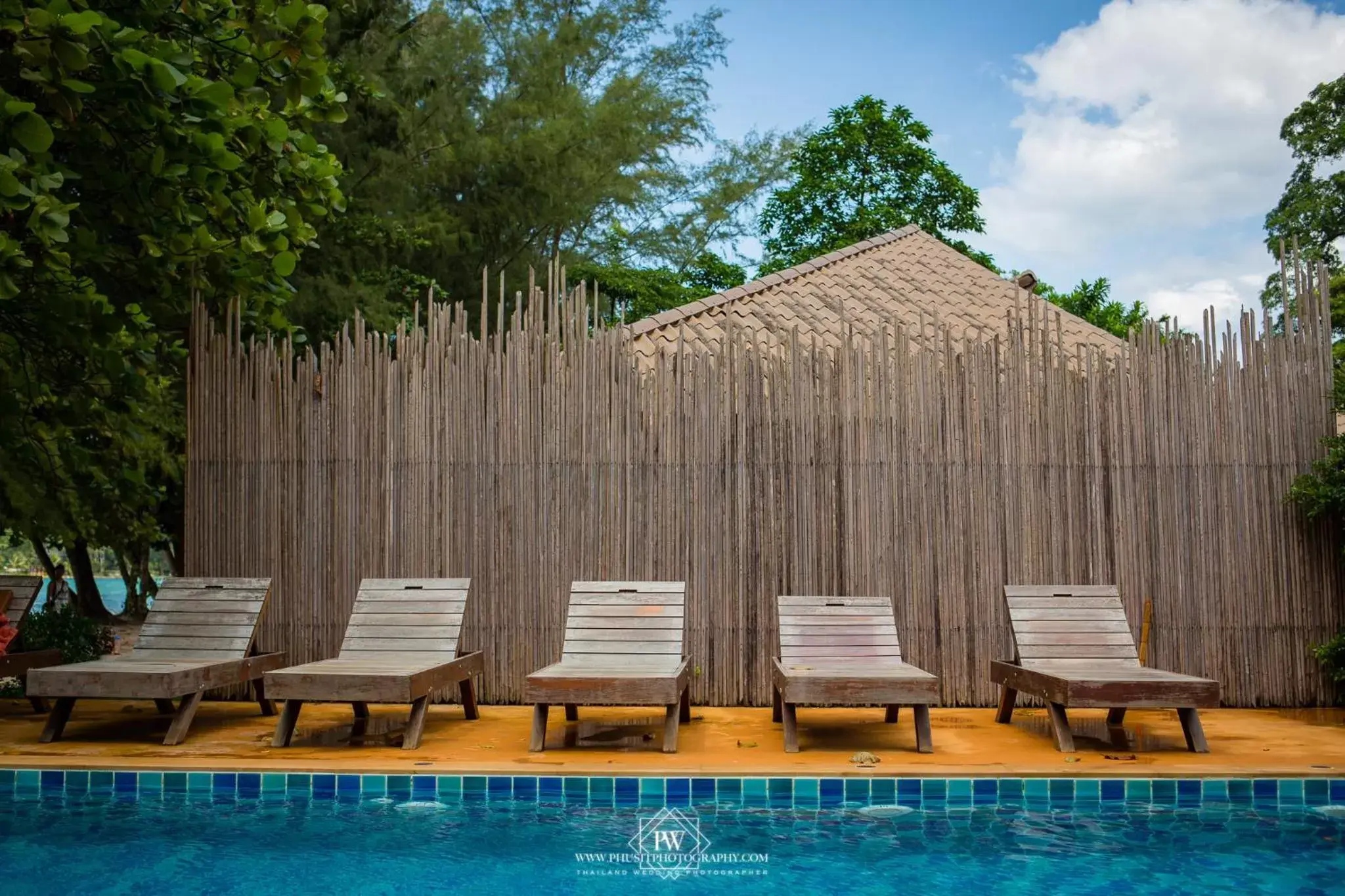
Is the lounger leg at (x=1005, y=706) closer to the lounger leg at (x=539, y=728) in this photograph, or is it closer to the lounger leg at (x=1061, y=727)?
the lounger leg at (x=1061, y=727)

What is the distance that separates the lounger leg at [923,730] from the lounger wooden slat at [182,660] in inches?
139

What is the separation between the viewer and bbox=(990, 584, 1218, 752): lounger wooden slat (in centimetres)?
537

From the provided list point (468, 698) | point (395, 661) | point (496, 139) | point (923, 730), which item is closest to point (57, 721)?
point (395, 661)

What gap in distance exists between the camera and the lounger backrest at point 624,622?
19.9 feet

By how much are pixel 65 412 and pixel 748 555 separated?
13.3ft

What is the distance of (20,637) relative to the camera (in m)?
7.47

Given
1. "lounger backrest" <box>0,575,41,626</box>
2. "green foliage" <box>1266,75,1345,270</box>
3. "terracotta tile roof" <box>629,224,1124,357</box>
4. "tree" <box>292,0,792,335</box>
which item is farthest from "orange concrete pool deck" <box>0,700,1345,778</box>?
"green foliage" <box>1266,75,1345,270</box>

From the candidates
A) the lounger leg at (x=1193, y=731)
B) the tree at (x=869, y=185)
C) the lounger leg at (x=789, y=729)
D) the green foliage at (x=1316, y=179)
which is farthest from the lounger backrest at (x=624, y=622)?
the green foliage at (x=1316, y=179)

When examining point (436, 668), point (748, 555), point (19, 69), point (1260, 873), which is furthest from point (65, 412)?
point (1260, 873)

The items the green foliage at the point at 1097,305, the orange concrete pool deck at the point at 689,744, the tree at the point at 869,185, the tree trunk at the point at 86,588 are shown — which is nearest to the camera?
the orange concrete pool deck at the point at 689,744

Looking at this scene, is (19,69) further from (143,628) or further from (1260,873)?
(1260,873)

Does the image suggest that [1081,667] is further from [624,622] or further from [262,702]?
[262,702]

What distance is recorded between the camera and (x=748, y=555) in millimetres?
6824

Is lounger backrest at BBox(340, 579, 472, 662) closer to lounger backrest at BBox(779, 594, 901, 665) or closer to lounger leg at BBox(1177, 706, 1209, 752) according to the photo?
lounger backrest at BBox(779, 594, 901, 665)
